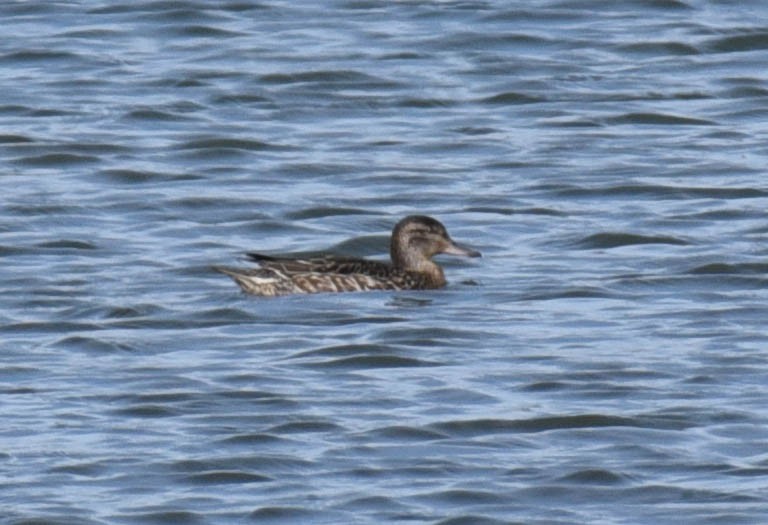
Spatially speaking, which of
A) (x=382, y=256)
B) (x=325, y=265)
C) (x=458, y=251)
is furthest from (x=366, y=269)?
(x=382, y=256)

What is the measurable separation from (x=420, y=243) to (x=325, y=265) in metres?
0.61

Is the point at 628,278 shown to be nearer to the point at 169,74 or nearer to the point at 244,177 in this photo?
the point at 244,177

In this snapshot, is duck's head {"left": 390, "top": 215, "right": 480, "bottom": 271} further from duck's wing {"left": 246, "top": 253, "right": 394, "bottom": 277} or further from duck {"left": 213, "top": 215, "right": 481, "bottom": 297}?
duck's wing {"left": 246, "top": 253, "right": 394, "bottom": 277}

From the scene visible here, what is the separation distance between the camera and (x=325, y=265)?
15.9 metres

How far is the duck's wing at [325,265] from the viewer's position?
1563 cm

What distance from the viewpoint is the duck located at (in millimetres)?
15625

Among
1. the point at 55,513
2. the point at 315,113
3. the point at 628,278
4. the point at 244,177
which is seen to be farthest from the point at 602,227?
the point at 55,513

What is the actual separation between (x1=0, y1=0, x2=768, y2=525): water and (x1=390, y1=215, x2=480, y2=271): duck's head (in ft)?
0.68

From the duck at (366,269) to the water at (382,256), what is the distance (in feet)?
0.43

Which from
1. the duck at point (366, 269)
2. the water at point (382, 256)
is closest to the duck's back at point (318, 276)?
the duck at point (366, 269)

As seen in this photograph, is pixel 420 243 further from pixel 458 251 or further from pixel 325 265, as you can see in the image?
pixel 325 265

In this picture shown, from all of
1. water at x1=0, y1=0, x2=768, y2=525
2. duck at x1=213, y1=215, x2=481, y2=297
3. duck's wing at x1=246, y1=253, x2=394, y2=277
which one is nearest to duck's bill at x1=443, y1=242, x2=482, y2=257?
duck at x1=213, y1=215, x2=481, y2=297

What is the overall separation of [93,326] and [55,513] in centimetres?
356

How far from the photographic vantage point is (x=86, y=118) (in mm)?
20859
